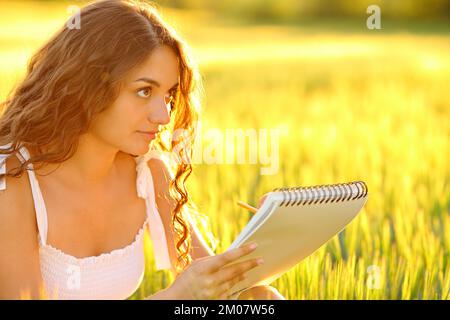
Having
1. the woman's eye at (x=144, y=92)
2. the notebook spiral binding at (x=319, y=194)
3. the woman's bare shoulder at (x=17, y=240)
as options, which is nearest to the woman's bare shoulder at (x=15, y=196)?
the woman's bare shoulder at (x=17, y=240)

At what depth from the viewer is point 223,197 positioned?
14.7 ft

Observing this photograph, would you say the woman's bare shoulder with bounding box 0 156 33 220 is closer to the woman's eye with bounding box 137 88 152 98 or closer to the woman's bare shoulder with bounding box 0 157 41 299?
the woman's bare shoulder with bounding box 0 157 41 299

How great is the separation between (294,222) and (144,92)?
0.53 meters

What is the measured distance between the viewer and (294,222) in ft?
7.25

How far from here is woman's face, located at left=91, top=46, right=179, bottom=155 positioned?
97.6 inches

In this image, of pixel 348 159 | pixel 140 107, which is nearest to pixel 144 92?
pixel 140 107

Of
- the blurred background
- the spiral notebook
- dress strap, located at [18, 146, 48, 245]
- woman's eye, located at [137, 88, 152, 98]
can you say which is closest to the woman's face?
woman's eye, located at [137, 88, 152, 98]

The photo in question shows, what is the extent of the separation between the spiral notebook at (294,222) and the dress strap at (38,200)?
503 millimetres

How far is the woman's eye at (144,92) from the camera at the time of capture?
8.14ft

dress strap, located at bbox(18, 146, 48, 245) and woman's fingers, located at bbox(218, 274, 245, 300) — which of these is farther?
dress strap, located at bbox(18, 146, 48, 245)

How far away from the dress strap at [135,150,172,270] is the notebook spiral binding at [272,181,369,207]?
0.73m

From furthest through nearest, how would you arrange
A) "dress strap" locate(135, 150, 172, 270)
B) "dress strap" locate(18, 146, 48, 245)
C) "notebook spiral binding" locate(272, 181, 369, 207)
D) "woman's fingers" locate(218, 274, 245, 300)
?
"dress strap" locate(135, 150, 172, 270)
"dress strap" locate(18, 146, 48, 245)
"woman's fingers" locate(218, 274, 245, 300)
"notebook spiral binding" locate(272, 181, 369, 207)

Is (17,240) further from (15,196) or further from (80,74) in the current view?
(80,74)
